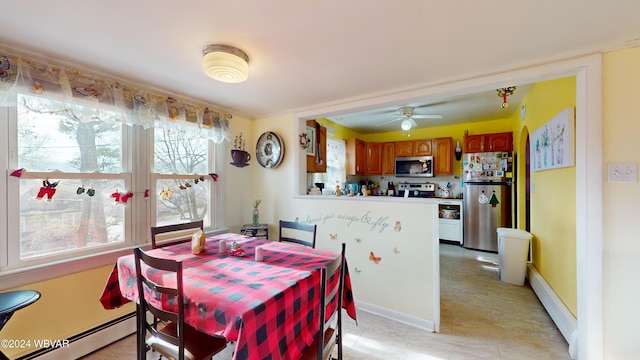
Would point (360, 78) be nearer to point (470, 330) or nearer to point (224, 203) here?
point (224, 203)

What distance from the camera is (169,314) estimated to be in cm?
118

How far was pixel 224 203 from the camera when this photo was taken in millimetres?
3033

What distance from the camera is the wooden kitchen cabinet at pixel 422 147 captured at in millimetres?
5012

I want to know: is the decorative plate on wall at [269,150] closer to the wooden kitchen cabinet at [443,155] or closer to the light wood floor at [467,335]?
the light wood floor at [467,335]

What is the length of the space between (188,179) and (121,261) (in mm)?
1261

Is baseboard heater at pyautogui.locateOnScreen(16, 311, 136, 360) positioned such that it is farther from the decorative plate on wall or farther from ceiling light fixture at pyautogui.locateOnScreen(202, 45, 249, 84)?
ceiling light fixture at pyautogui.locateOnScreen(202, 45, 249, 84)

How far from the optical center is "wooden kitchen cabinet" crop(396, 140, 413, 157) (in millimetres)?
5203

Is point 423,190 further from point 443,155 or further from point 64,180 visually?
point 64,180

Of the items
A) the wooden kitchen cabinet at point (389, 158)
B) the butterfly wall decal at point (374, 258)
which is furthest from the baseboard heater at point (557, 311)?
the wooden kitchen cabinet at point (389, 158)

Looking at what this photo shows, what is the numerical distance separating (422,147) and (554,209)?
290cm

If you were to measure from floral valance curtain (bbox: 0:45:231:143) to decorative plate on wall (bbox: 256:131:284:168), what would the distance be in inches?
29.8

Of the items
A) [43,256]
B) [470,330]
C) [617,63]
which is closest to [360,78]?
[617,63]

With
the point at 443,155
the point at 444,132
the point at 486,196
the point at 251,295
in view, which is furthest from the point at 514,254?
the point at 251,295

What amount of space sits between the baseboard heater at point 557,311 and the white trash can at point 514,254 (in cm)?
13
